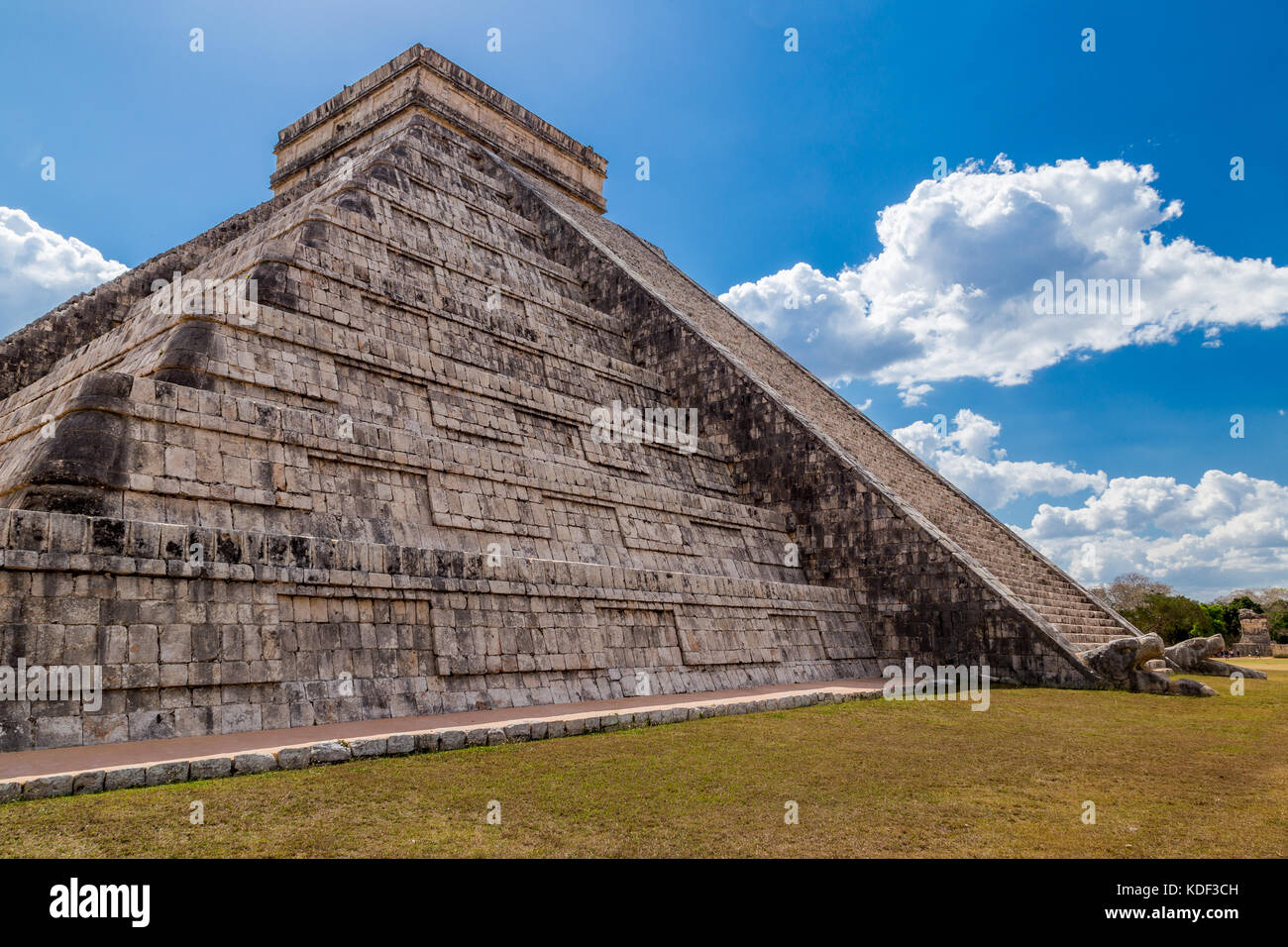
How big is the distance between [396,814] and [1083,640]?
13.4 metres

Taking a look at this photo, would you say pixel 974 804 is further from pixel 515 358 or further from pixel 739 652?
pixel 515 358

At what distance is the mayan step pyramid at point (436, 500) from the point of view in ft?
23.6

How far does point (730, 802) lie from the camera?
5.23 meters

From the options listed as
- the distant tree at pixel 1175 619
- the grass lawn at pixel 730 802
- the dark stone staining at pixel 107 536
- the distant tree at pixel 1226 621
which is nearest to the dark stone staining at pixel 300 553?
the dark stone staining at pixel 107 536

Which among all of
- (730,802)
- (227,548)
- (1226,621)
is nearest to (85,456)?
(227,548)

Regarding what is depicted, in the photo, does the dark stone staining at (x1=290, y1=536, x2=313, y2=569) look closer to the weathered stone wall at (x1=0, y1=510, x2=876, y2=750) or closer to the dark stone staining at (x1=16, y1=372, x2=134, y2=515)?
the weathered stone wall at (x1=0, y1=510, x2=876, y2=750)

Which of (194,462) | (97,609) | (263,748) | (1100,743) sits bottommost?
(1100,743)

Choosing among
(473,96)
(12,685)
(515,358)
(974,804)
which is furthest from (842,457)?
(473,96)

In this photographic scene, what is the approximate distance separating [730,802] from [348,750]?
9.21 feet

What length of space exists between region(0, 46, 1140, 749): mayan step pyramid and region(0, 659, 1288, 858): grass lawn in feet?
6.65

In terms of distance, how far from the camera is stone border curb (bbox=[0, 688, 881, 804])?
4949 millimetres

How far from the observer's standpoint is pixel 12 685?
605 cm

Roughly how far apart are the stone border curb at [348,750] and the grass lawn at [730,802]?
5.0 inches

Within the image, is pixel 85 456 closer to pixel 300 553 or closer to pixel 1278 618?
pixel 300 553
